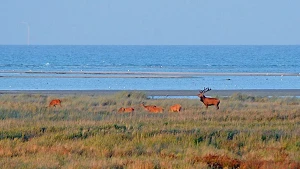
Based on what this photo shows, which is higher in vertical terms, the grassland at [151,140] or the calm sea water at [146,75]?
the grassland at [151,140]

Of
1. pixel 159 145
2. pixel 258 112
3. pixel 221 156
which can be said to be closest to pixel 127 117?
pixel 258 112

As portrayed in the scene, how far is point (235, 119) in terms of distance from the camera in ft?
58.9

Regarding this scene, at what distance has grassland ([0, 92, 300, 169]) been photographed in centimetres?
1073

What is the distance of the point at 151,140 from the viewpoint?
13078 millimetres

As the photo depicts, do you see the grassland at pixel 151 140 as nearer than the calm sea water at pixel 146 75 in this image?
Yes

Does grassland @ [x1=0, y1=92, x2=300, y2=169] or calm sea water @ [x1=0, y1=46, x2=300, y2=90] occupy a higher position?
grassland @ [x1=0, y1=92, x2=300, y2=169]

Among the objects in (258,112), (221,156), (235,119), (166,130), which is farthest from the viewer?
(258,112)

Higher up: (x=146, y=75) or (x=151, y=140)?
(x=151, y=140)

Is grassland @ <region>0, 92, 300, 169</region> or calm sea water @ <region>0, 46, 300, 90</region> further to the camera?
calm sea water @ <region>0, 46, 300, 90</region>

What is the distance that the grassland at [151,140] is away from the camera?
35.2 feet

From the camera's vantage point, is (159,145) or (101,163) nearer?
(101,163)

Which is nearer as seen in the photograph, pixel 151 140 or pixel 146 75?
pixel 151 140

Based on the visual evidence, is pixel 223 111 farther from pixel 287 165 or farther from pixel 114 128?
pixel 287 165

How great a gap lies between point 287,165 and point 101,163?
120 inches
